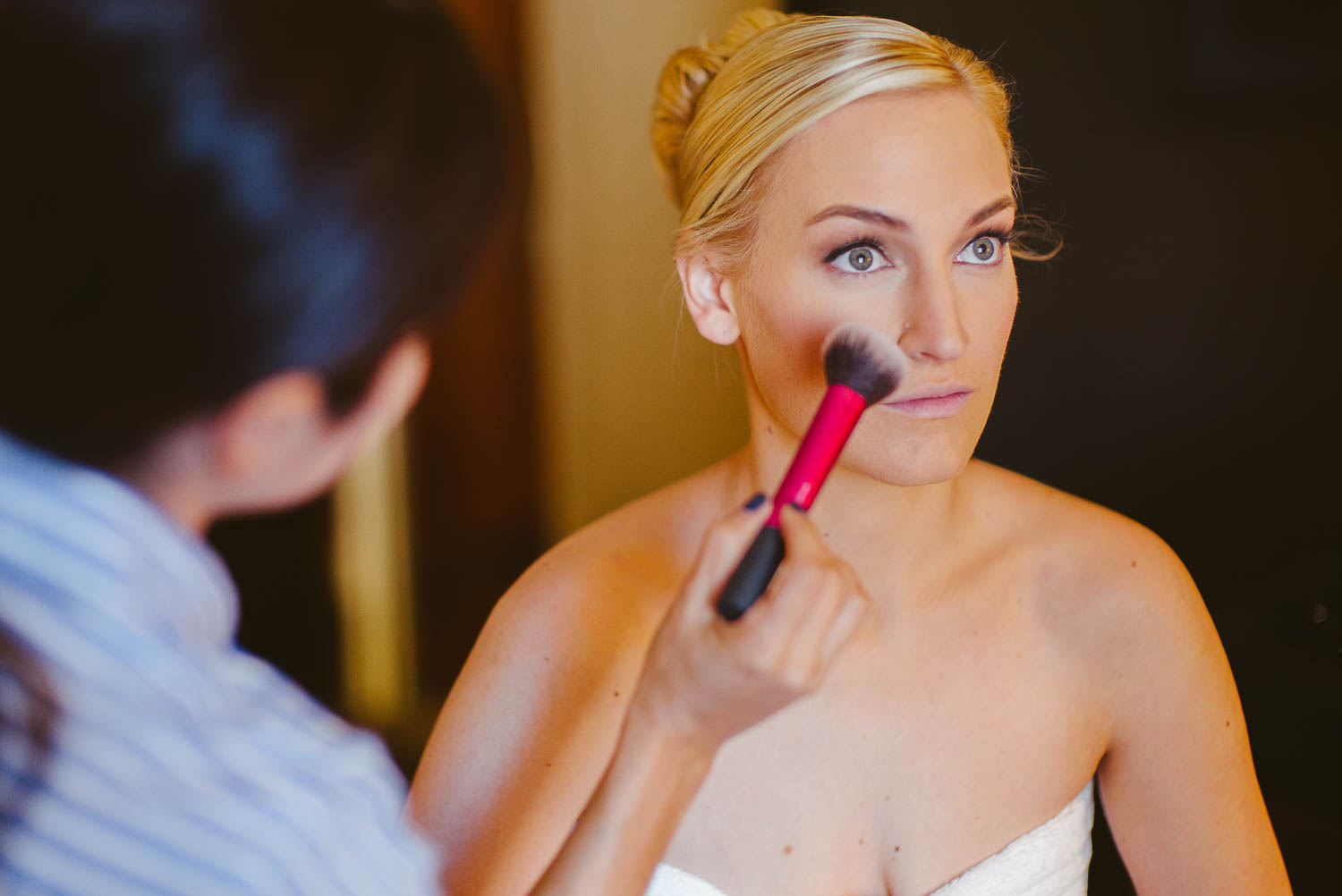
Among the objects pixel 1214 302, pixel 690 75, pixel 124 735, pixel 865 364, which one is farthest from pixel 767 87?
pixel 124 735

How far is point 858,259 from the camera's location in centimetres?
73

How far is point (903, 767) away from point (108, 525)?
0.59 metres

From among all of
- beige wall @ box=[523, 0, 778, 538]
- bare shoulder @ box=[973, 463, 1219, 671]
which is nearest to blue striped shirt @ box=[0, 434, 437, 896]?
bare shoulder @ box=[973, 463, 1219, 671]

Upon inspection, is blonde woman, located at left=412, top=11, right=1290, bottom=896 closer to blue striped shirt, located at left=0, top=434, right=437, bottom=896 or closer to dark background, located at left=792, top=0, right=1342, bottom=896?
dark background, located at left=792, top=0, right=1342, bottom=896

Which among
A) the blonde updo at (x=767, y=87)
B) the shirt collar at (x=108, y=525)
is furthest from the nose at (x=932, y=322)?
the shirt collar at (x=108, y=525)

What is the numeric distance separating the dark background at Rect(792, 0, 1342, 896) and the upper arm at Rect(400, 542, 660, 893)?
0.39 meters

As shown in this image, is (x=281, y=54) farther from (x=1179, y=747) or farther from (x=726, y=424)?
(x=726, y=424)

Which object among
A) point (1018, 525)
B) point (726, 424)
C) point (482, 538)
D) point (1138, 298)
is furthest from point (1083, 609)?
point (482, 538)

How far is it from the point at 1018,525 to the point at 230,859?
0.65 meters

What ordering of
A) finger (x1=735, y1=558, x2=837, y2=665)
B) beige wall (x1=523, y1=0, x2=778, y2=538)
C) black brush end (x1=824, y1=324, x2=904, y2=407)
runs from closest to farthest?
finger (x1=735, y1=558, x2=837, y2=665) < black brush end (x1=824, y1=324, x2=904, y2=407) < beige wall (x1=523, y1=0, x2=778, y2=538)

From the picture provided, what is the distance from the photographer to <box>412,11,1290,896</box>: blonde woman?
731mm

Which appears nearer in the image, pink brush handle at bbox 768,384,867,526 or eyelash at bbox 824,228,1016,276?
pink brush handle at bbox 768,384,867,526

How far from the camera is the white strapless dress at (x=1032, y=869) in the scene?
2.60 ft

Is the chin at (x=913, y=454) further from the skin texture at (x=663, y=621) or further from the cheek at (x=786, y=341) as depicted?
the skin texture at (x=663, y=621)
